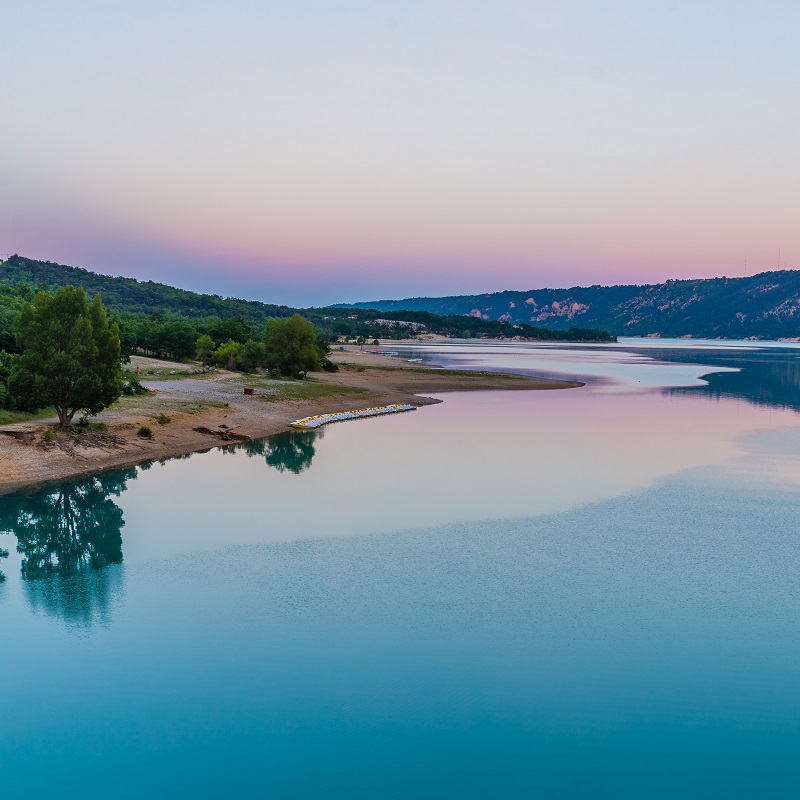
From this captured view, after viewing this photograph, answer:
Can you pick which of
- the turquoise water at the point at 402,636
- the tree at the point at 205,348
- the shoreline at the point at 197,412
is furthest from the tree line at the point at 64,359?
the tree at the point at 205,348

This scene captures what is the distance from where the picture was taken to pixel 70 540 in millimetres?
28484

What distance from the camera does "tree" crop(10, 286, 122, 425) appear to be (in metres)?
39.2

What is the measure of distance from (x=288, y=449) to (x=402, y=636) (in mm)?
29533

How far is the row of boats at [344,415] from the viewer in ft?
183

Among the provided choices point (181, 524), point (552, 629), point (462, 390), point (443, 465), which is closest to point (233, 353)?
point (462, 390)

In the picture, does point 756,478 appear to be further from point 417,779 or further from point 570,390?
point 570,390

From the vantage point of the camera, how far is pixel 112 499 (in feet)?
111

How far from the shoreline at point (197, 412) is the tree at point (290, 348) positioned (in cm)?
Answer: 258

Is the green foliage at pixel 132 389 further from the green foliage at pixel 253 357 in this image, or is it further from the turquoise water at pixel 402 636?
the green foliage at pixel 253 357

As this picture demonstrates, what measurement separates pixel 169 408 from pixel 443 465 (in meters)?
20.0

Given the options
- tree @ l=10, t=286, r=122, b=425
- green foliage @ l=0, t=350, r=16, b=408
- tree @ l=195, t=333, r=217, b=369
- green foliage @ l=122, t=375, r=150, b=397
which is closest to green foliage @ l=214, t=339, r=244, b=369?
tree @ l=195, t=333, r=217, b=369

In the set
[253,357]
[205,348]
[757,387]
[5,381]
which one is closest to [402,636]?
[5,381]

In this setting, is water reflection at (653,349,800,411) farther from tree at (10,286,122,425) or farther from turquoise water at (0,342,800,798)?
tree at (10,286,122,425)

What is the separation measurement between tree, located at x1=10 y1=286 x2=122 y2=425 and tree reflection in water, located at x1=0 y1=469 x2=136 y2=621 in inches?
197
